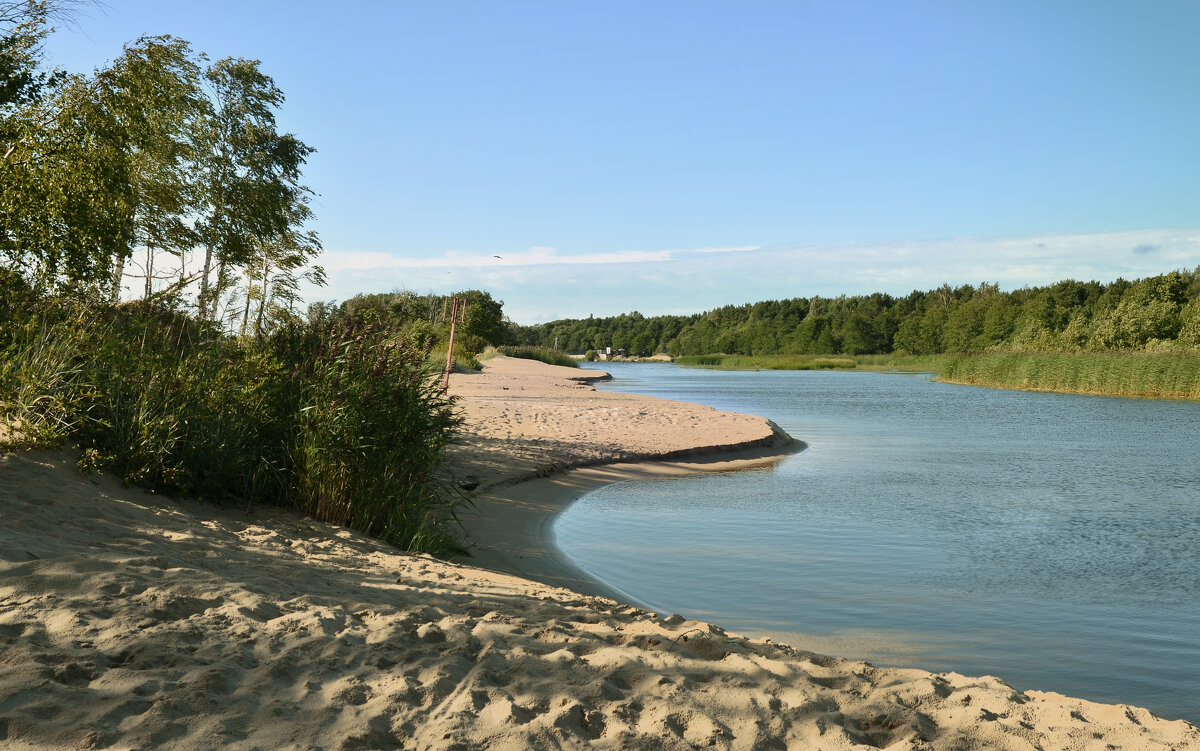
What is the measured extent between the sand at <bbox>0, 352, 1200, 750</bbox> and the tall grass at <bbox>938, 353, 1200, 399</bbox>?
36556mm

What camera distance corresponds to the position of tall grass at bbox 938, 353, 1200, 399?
34.5 metres

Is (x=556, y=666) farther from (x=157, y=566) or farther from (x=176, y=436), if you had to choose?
(x=176, y=436)

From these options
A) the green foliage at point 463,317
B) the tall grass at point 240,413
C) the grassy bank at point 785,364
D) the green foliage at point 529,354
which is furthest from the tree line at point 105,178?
the grassy bank at point 785,364

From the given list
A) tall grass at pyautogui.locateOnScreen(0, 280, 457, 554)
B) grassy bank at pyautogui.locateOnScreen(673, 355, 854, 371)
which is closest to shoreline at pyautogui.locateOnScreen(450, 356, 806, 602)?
tall grass at pyautogui.locateOnScreen(0, 280, 457, 554)

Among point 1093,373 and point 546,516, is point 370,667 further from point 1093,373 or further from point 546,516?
point 1093,373

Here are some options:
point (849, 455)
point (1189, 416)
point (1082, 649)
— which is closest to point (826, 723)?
point (1082, 649)

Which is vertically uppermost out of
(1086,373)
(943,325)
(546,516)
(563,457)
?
(943,325)

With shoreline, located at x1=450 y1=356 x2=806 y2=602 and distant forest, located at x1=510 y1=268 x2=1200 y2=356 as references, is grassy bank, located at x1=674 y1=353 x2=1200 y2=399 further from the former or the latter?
shoreline, located at x1=450 y1=356 x2=806 y2=602

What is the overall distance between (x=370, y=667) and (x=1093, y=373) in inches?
1683

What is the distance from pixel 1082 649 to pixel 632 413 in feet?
49.9

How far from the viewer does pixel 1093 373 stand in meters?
38.9

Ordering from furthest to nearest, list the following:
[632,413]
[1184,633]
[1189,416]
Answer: [1189,416]
[632,413]
[1184,633]

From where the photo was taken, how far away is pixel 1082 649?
5.25 metres

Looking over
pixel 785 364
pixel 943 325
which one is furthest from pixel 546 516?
pixel 943 325
